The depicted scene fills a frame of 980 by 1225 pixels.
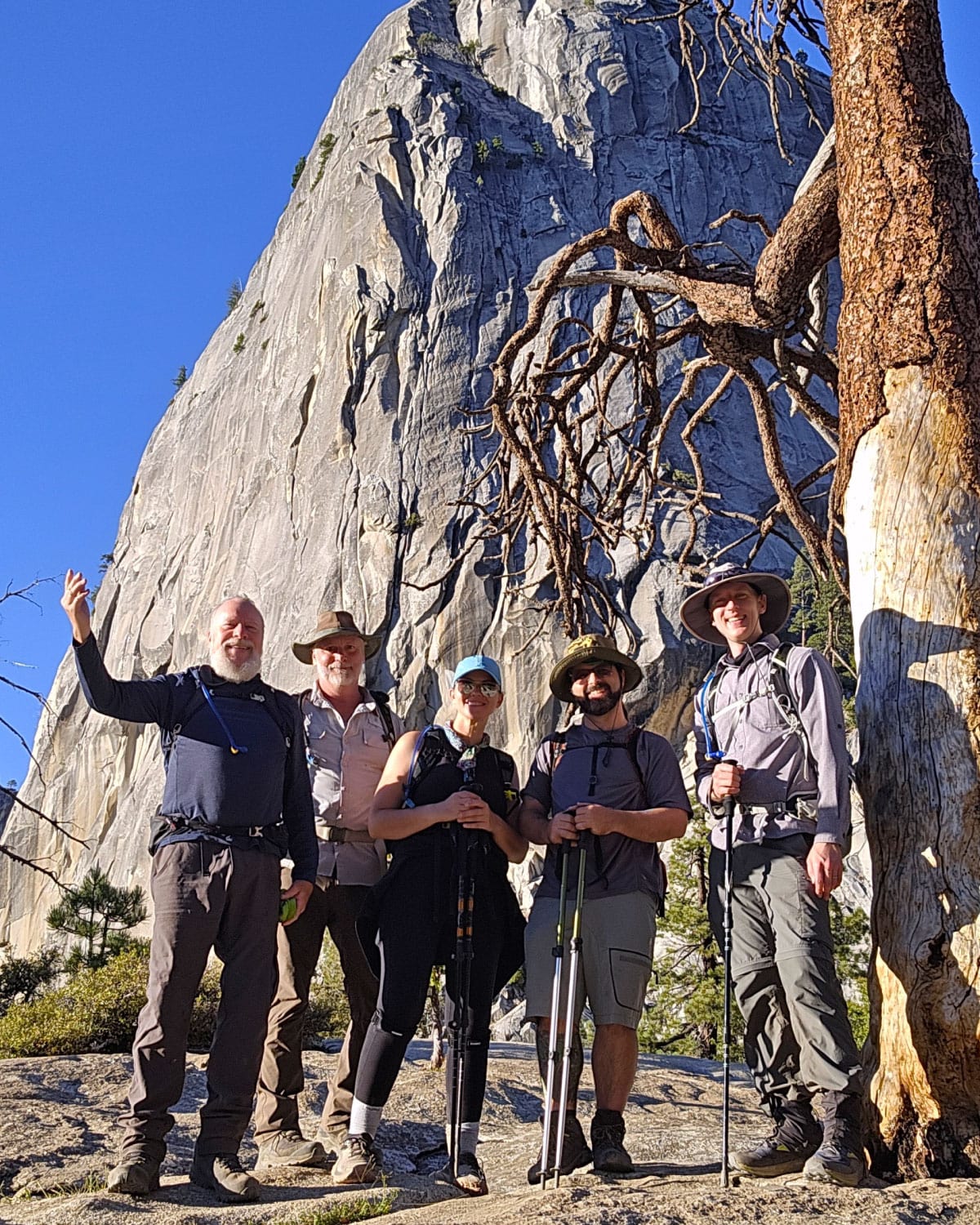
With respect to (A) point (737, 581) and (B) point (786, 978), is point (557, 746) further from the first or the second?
(B) point (786, 978)

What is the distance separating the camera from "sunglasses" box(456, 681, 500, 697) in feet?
14.8

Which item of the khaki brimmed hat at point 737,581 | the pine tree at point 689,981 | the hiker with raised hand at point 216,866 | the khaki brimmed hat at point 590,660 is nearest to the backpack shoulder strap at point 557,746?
the khaki brimmed hat at point 590,660

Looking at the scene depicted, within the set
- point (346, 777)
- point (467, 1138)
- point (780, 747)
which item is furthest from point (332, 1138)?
point (780, 747)

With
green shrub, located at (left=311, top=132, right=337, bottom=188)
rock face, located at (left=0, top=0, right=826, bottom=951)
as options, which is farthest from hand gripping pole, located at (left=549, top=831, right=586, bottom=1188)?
green shrub, located at (left=311, top=132, right=337, bottom=188)

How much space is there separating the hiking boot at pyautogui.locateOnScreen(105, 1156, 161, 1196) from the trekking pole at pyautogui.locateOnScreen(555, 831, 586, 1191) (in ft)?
4.36

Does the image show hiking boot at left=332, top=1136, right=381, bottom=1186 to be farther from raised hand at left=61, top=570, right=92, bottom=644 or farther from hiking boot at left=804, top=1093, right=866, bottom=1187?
raised hand at left=61, top=570, right=92, bottom=644

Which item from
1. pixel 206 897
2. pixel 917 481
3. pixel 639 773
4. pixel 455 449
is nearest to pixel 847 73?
pixel 917 481

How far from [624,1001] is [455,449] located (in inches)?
1282

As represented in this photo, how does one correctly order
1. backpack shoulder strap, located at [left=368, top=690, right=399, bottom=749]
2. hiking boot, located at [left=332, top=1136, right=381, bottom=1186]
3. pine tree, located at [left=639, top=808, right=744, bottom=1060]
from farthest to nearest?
pine tree, located at [left=639, top=808, right=744, bottom=1060], backpack shoulder strap, located at [left=368, top=690, right=399, bottom=749], hiking boot, located at [left=332, top=1136, right=381, bottom=1186]

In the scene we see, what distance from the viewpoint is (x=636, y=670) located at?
467cm

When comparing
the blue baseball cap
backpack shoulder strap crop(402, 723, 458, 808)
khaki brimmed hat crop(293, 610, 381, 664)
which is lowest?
backpack shoulder strap crop(402, 723, 458, 808)

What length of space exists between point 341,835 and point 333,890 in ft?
0.75

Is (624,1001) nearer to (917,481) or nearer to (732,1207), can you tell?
(732,1207)

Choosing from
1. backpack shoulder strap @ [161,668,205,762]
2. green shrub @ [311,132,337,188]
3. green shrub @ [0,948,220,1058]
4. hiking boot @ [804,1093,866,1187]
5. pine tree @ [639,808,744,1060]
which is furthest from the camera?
green shrub @ [311,132,337,188]
